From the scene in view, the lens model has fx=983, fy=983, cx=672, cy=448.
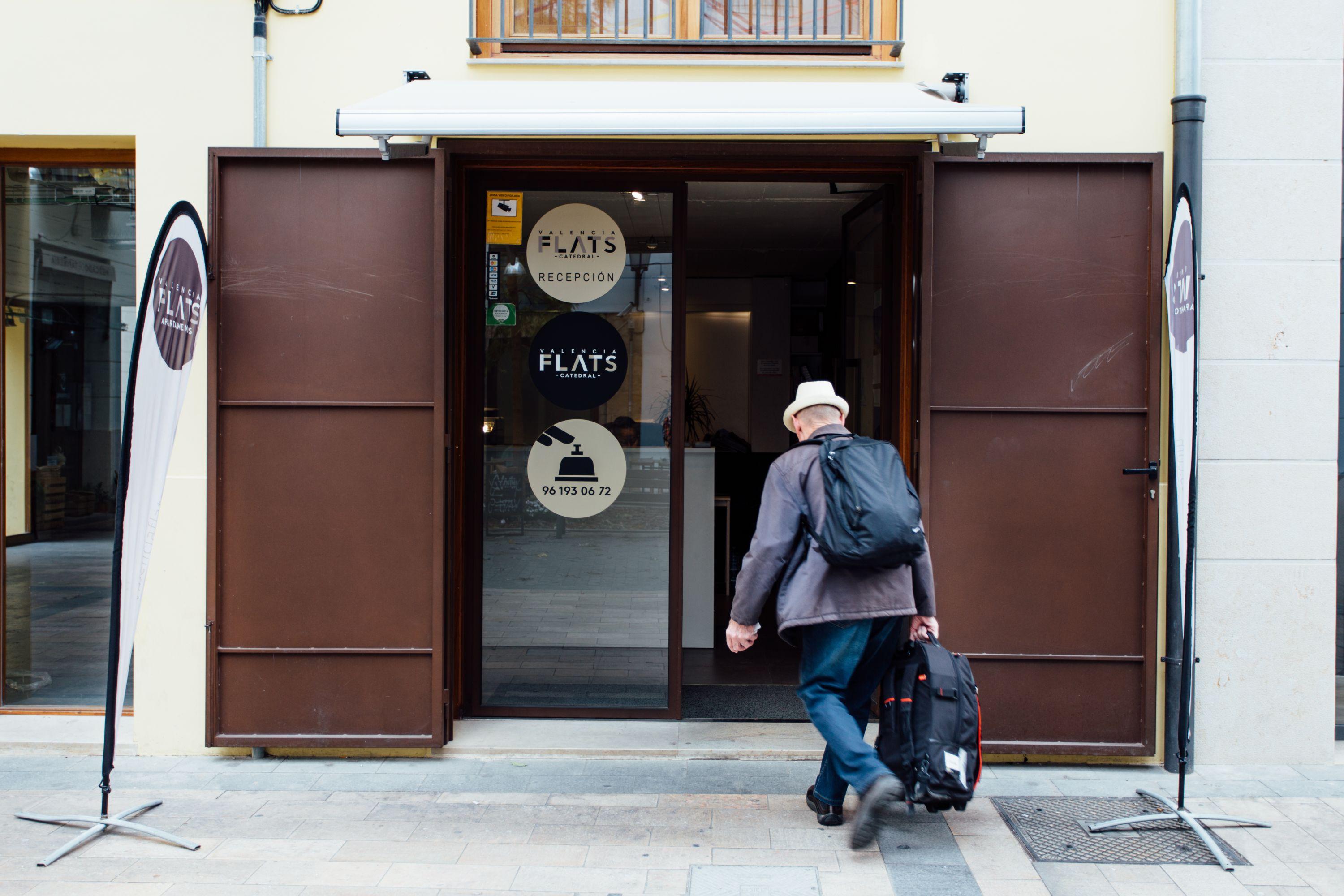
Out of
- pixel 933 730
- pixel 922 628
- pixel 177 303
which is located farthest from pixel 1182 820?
pixel 177 303

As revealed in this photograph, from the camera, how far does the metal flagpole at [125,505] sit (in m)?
3.50

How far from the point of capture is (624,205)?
195 inches

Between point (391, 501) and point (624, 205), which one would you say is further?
point (624, 205)

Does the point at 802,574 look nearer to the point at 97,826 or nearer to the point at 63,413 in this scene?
the point at 97,826

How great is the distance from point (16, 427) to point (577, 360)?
293 cm

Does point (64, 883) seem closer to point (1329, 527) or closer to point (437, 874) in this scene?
point (437, 874)

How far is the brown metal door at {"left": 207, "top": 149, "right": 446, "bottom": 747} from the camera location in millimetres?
4453

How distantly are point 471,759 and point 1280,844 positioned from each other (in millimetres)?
3370

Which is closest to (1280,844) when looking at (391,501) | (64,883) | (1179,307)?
(1179,307)

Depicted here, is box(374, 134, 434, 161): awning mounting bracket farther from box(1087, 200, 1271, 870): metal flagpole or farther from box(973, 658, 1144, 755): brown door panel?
box(973, 658, 1144, 755): brown door panel

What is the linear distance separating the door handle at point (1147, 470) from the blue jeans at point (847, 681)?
54.9 inches

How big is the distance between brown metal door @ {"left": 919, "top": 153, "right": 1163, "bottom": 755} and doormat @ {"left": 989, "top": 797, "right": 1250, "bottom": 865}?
34 cm

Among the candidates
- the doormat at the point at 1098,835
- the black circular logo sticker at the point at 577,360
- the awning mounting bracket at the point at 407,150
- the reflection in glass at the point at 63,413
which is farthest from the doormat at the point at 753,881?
the reflection in glass at the point at 63,413

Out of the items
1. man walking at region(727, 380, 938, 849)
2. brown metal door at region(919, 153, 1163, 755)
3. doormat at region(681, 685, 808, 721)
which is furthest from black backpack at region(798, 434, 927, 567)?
doormat at region(681, 685, 808, 721)
